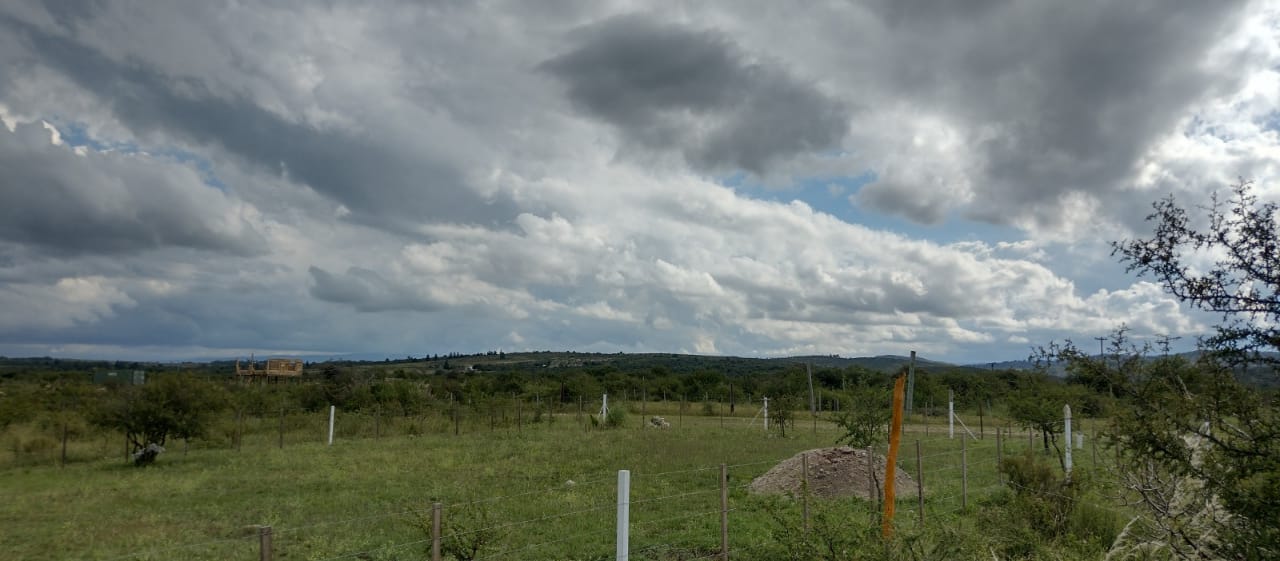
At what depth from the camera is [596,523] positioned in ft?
40.7

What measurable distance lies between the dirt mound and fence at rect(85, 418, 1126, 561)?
14.0 inches

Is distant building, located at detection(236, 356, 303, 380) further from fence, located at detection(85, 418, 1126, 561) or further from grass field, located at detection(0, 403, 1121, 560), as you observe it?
fence, located at detection(85, 418, 1126, 561)

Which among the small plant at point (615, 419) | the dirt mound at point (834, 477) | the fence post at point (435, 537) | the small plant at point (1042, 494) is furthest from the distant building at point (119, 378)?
the small plant at point (1042, 494)

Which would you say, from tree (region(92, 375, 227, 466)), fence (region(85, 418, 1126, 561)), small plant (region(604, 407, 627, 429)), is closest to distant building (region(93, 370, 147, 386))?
tree (region(92, 375, 227, 466))

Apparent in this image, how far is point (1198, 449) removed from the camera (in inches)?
234

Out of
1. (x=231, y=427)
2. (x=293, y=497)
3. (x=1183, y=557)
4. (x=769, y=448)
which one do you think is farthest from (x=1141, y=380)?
(x=231, y=427)

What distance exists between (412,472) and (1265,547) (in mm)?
17697

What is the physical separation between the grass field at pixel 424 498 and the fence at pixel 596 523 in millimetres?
50

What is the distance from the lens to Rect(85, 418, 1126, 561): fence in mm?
8680

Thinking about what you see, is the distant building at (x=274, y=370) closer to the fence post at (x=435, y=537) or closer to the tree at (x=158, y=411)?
the tree at (x=158, y=411)

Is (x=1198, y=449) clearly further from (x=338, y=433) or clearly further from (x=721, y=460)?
(x=338, y=433)

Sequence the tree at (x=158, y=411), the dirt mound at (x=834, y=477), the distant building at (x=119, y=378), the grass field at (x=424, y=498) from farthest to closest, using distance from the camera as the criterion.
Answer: the distant building at (x=119, y=378)
the tree at (x=158, y=411)
the dirt mound at (x=834, y=477)
the grass field at (x=424, y=498)

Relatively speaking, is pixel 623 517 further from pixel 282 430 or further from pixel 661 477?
pixel 282 430

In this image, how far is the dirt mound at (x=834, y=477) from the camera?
14961 mm
